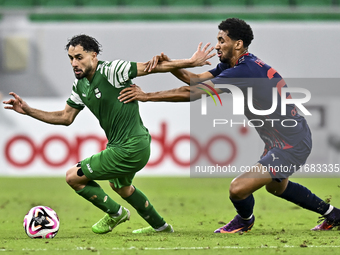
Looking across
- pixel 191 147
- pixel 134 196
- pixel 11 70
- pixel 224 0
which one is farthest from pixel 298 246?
pixel 224 0

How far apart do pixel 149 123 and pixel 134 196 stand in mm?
4495

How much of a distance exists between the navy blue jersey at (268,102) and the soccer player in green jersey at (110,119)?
1.17 ft

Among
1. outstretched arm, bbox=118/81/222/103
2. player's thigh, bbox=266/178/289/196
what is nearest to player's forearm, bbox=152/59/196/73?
outstretched arm, bbox=118/81/222/103

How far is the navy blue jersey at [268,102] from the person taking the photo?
4.93m

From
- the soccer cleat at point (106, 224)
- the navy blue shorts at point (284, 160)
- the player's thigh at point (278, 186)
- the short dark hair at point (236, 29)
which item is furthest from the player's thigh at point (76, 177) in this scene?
the short dark hair at point (236, 29)

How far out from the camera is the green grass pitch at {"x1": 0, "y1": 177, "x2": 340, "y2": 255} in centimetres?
434

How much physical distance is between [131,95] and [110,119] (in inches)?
13.5

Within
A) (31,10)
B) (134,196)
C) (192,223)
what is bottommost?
(192,223)

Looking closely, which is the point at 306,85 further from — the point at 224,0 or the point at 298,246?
the point at 298,246

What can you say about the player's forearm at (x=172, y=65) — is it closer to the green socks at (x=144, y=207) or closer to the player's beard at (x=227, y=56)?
the player's beard at (x=227, y=56)

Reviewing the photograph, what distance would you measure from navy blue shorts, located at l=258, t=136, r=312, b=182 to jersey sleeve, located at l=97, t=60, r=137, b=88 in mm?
1427

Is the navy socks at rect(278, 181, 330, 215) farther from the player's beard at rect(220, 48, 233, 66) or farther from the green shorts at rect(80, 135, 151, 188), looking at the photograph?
the green shorts at rect(80, 135, 151, 188)

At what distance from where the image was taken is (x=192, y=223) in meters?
5.94

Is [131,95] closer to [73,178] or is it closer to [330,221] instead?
[73,178]
